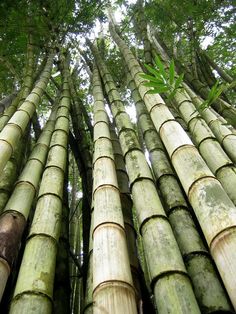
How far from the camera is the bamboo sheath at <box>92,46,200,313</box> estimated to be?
161 cm

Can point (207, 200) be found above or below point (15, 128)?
below

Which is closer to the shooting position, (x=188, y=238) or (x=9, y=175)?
(x=188, y=238)

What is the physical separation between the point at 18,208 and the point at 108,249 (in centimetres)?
96

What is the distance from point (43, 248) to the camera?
2090 mm

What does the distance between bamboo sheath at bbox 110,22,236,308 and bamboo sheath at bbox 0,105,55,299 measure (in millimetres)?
1162

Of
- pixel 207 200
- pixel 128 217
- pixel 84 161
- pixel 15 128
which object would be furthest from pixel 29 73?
pixel 207 200

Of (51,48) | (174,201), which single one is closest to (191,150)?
(174,201)

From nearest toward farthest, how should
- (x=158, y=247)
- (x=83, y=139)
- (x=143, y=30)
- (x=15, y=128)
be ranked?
(x=158, y=247) < (x=15, y=128) < (x=83, y=139) < (x=143, y=30)

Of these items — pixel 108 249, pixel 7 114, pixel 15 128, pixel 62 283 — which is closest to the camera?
pixel 108 249

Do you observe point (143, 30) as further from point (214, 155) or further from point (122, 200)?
point (214, 155)

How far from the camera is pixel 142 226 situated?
214cm

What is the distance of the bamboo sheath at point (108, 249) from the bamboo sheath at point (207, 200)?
452mm

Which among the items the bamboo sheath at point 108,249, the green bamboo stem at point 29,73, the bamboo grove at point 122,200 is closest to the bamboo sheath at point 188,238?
the bamboo grove at point 122,200

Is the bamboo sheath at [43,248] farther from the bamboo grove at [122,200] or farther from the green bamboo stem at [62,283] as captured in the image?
the green bamboo stem at [62,283]
